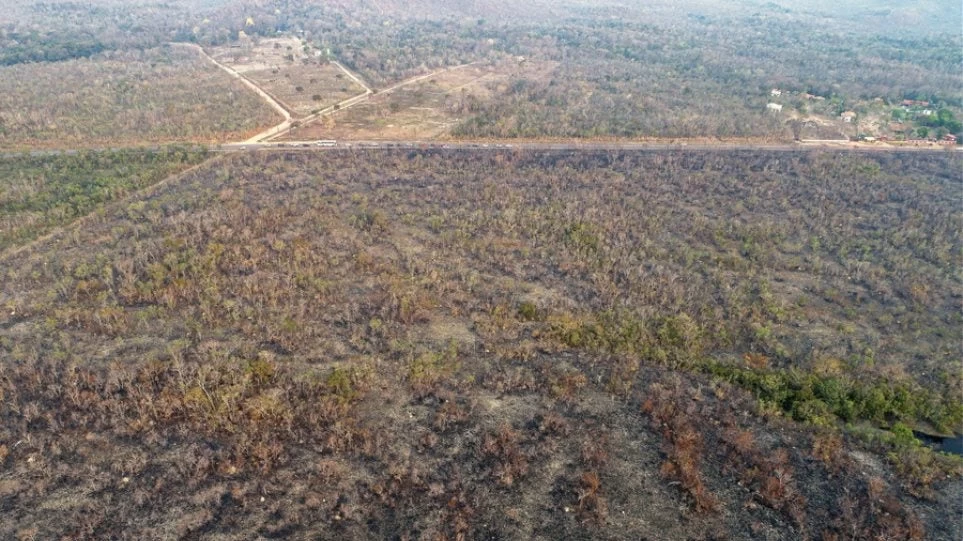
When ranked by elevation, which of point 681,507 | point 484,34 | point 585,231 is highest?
point 484,34

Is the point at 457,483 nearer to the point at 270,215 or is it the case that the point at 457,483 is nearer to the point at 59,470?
the point at 59,470

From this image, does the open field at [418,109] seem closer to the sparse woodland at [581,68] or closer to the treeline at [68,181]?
the sparse woodland at [581,68]

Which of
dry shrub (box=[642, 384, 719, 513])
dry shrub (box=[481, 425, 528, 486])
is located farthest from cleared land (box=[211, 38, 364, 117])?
dry shrub (box=[642, 384, 719, 513])

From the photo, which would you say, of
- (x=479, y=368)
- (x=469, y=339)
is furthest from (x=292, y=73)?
(x=479, y=368)

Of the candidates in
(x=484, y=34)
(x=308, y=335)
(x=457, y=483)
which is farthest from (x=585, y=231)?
(x=484, y=34)

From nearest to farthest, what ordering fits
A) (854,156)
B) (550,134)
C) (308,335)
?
(308,335)
(854,156)
(550,134)

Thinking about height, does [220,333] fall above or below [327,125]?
below

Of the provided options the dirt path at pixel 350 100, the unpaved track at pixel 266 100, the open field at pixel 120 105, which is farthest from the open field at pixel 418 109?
the open field at pixel 120 105

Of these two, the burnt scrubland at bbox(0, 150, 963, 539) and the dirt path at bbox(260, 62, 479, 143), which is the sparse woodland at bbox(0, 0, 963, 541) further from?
the dirt path at bbox(260, 62, 479, 143)
